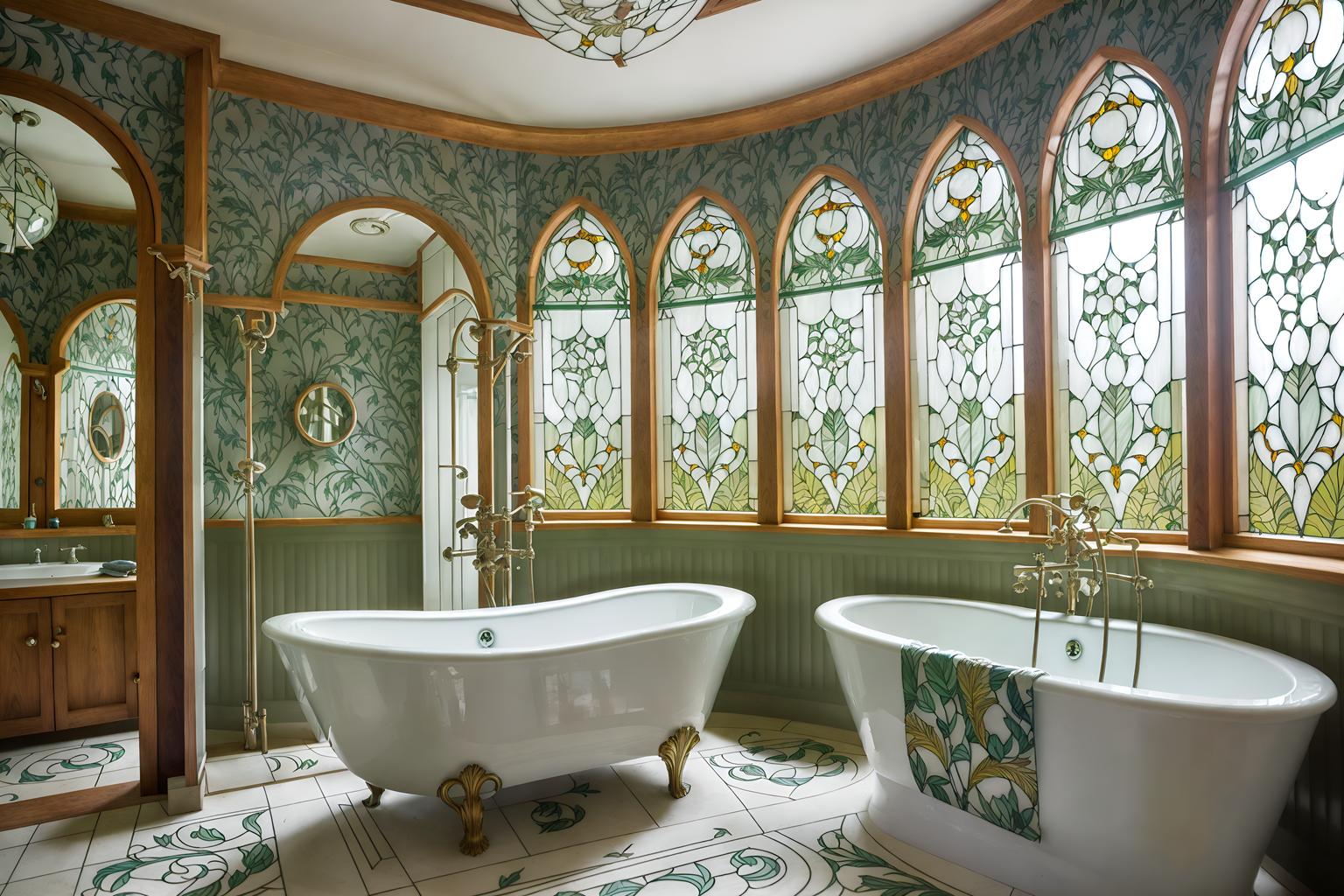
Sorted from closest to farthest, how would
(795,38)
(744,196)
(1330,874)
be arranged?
(1330,874) < (795,38) < (744,196)

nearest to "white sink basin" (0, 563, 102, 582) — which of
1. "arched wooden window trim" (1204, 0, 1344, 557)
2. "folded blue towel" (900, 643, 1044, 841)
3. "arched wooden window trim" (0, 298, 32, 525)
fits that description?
"arched wooden window trim" (0, 298, 32, 525)

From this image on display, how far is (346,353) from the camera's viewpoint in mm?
3809

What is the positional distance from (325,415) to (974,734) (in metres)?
3.21

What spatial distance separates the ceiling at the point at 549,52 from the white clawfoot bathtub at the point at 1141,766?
7.12 feet

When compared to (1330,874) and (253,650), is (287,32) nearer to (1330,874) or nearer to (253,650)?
(253,650)

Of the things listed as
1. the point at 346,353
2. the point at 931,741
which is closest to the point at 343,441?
the point at 346,353

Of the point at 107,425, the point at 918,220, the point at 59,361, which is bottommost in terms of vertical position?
the point at 107,425

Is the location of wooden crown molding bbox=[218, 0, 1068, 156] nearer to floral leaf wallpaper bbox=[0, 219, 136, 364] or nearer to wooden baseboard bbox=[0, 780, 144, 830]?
floral leaf wallpaper bbox=[0, 219, 136, 364]

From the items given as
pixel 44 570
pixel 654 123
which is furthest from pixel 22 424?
pixel 654 123

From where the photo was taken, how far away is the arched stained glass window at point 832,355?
3.22m

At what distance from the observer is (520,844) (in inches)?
88.1

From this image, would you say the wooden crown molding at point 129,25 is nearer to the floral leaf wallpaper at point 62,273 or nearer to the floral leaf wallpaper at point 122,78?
the floral leaf wallpaper at point 122,78

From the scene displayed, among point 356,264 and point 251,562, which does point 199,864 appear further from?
point 356,264

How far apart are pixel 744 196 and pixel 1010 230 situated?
1187 millimetres
